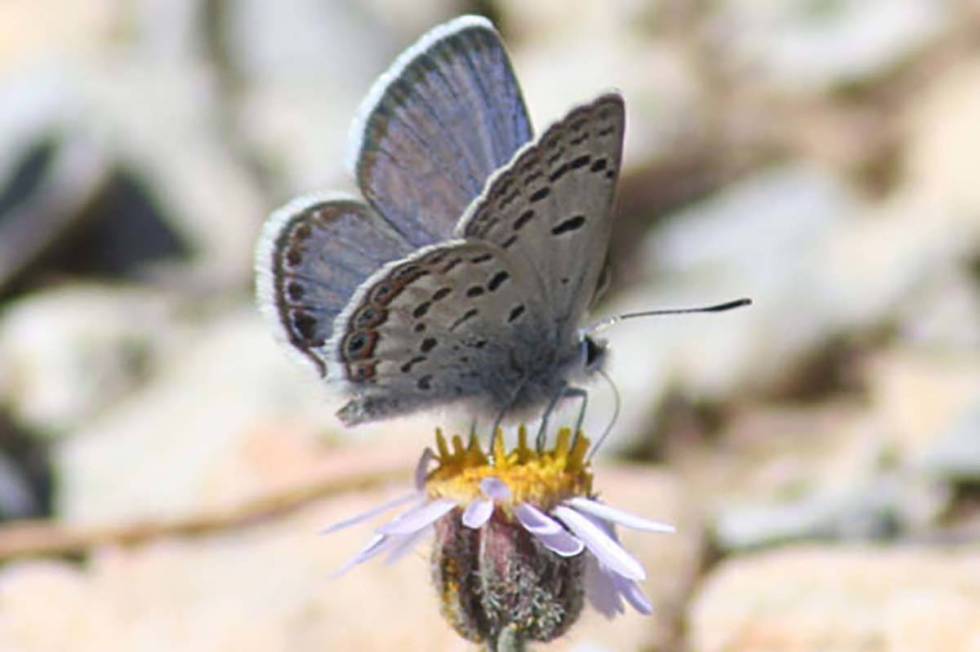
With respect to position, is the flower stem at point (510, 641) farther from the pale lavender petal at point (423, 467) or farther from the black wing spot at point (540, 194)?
the black wing spot at point (540, 194)

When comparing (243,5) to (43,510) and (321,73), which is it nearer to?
(321,73)

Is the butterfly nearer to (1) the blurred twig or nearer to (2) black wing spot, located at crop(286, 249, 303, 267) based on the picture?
(2) black wing spot, located at crop(286, 249, 303, 267)

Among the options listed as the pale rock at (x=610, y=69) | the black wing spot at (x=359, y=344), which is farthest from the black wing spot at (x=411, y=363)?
the pale rock at (x=610, y=69)

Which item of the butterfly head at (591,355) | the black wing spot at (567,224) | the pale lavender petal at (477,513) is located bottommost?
the pale lavender petal at (477,513)

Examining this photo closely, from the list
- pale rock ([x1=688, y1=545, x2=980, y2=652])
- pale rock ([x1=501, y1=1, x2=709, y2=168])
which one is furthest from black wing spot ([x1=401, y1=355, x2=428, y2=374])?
pale rock ([x1=501, y1=1, x2=709, y2=168])

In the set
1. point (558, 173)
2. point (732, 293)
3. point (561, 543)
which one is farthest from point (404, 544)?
point (732, 293)

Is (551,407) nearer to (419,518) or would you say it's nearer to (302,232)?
(419,518)
